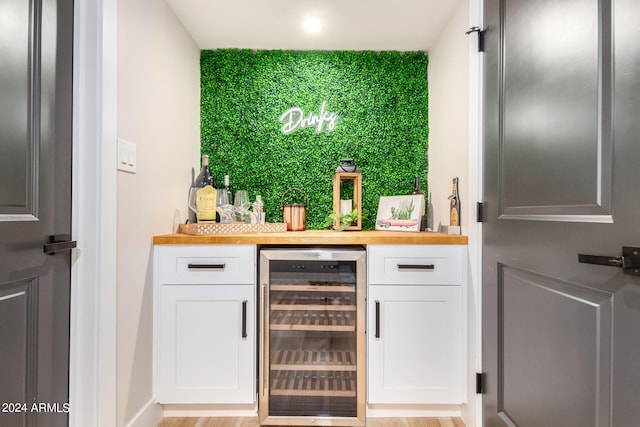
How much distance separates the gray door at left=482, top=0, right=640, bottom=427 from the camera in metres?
0.91

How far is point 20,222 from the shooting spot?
109 cm

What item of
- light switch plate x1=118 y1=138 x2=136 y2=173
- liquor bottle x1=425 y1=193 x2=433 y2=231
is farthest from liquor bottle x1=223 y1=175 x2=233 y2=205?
liquor bottle x1=425 y1=193 x2=433 y2=231

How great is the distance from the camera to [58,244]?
4.04ft

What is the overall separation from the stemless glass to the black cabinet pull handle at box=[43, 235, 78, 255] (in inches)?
44.4

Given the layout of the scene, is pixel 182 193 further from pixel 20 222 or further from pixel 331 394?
pixel 331 394

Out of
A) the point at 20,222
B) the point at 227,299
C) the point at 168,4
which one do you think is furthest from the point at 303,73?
the point at 20,222

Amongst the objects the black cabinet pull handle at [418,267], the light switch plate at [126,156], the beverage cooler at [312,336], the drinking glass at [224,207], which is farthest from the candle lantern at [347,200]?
the light switch plate at [126,156]

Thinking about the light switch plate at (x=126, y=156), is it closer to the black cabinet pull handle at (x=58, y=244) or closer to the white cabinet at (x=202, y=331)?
the black cabinet pull handle at (x=58, y=244)

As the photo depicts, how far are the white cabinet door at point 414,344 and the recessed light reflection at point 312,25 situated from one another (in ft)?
5.26

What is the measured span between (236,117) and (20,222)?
161 cm

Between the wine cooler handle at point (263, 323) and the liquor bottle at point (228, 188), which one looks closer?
the wine cooler handle at point (263, 323)

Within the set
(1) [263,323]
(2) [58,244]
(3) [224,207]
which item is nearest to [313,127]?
(3) [224,207]

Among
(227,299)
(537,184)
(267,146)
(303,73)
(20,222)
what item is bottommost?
(227,299)

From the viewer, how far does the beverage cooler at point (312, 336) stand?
1.80 meters
